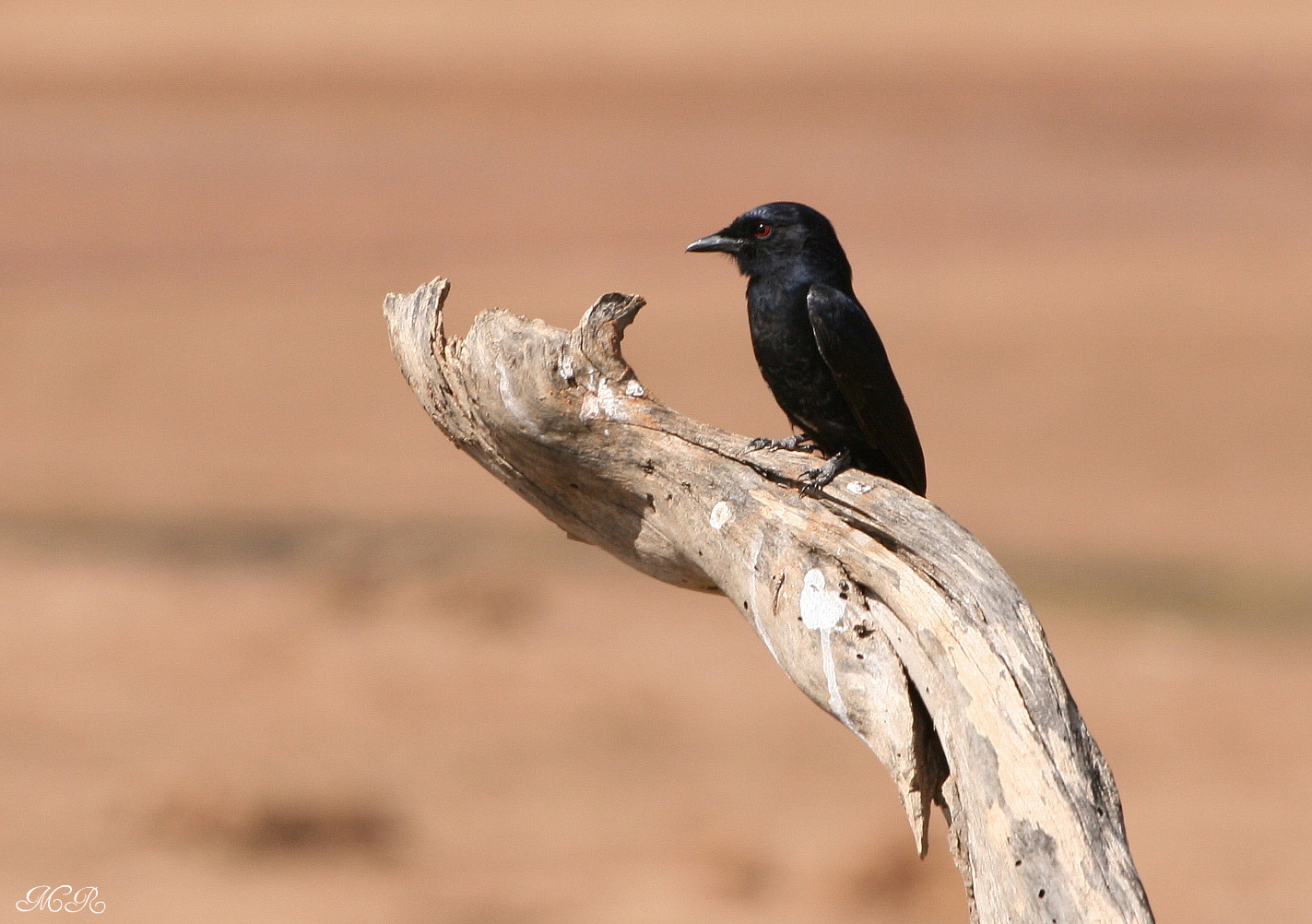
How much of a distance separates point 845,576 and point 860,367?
4.56ft

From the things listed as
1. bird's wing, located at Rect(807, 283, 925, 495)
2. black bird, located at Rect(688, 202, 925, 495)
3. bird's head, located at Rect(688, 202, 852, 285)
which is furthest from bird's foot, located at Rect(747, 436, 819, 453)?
bird's head, located at Rect(688, 202, 852, 285)

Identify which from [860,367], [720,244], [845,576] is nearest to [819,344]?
[860,367]

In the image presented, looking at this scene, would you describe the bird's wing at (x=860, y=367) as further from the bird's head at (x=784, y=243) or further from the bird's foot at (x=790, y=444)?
the bird's foot at (x=790, y=444)

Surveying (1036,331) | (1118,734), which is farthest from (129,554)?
(1036,331)

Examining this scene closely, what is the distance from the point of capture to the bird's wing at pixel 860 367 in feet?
19.4

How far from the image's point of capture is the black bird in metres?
5.94

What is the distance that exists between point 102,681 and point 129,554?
2389 millimetres

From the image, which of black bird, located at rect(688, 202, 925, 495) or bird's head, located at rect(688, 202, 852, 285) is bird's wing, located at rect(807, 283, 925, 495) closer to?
black bird, located at rect(688, 202, 925, 495)

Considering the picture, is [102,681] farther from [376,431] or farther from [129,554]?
[376,431]

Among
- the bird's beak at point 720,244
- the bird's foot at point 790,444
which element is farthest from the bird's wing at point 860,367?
the bird's beak at point 720,244

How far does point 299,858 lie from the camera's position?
11867mm

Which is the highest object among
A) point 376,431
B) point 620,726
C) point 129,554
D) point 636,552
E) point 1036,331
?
point 1036,331

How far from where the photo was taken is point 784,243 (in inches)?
244

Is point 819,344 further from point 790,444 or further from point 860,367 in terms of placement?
point 790,444
